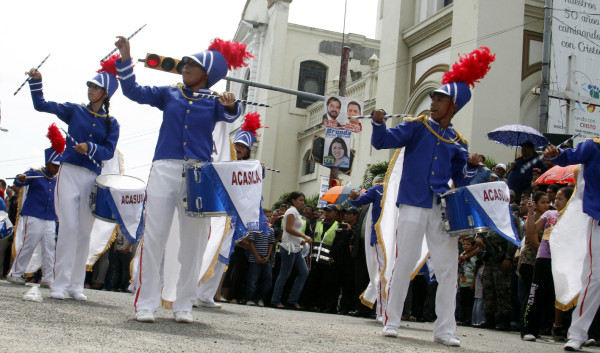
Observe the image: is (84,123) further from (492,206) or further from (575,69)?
(575,69)

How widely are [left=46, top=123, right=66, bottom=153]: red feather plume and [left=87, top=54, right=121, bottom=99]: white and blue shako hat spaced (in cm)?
342

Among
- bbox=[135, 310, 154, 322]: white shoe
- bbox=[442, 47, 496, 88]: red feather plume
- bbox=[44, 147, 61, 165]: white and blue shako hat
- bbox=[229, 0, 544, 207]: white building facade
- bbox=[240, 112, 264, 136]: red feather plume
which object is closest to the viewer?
bbox=[135, 310, 154, 322]: white shoe

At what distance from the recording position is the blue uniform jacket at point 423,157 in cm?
665

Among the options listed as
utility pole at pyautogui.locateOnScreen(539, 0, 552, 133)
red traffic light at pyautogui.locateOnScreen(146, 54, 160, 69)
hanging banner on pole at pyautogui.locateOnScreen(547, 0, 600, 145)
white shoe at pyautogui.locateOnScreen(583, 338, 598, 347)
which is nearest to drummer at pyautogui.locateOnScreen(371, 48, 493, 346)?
white shoe at pyautogui.locateOnScreen(583, 338, 598, 347)

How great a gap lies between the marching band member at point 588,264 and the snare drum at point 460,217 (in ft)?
3.71

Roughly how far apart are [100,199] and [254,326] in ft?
7.32

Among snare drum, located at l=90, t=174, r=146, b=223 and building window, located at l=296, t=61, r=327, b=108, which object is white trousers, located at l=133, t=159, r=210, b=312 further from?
building window, located at l=296, t=61, r=327, b=108

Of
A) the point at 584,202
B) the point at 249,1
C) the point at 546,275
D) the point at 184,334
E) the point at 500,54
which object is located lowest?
the point at 184,334

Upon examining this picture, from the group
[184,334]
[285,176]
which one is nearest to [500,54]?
[184,334]

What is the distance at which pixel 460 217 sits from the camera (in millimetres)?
6395

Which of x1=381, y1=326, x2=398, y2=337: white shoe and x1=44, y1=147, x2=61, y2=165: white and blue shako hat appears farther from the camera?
x1=44, y1=147, x2=61, y2=165: white and blue shako hat

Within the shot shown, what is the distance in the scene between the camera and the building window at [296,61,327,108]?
122 feet

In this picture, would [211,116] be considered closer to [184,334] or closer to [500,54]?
[184,334]

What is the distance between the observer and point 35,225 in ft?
37.5
